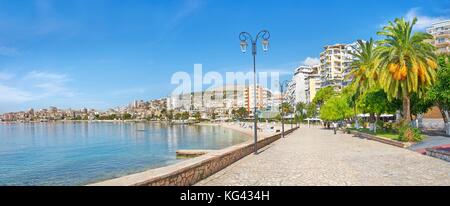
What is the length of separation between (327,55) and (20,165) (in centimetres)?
12454

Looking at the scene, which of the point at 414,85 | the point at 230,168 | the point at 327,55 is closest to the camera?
the point at 230,168

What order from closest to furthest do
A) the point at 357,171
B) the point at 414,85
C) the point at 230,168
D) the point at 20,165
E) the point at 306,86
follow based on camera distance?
the point at 357,171 < the point at 230,168 < the point at 414,85 < the point at 20,165 < the point at 306,86

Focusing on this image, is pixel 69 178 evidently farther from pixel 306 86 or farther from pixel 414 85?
pixel 306 86

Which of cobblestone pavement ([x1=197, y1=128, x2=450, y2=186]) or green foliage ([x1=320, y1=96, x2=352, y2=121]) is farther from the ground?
green foliage ([x1=320, y1=96, x2=352, y2=121])

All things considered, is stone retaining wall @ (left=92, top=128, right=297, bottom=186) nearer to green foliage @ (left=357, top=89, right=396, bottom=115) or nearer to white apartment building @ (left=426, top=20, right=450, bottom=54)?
green foliage @ (left=357, top=89, right=396, bottom=115)

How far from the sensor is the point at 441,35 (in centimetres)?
10650

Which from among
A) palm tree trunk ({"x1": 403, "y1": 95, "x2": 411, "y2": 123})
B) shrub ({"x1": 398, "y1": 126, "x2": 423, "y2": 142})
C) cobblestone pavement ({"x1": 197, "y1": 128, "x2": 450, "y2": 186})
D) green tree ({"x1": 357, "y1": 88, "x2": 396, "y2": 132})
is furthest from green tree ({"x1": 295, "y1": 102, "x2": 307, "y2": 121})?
cobblestone pavement ({"x1": 197, "y1": 128, "x2": 450, "y2": 186})

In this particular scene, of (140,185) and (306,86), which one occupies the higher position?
(306,86)

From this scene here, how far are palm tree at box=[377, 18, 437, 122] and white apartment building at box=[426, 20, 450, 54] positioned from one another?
88733 millimetres

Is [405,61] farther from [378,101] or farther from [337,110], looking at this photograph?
[337,110]

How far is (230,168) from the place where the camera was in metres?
13.8

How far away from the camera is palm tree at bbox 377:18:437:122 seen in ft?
87.9

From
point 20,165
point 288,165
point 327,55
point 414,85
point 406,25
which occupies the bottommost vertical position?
point 20,165
